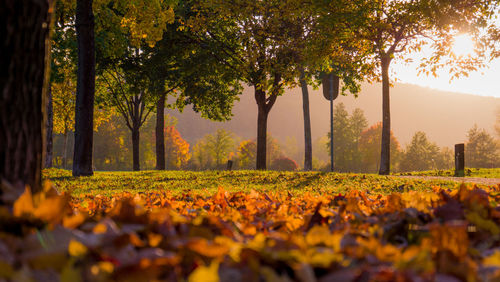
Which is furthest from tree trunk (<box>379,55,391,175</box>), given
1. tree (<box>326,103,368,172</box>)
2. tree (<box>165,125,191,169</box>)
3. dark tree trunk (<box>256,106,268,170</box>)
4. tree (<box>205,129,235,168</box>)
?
tree (<box>165,125,191,169</box>)

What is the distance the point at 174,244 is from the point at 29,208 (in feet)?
1.61

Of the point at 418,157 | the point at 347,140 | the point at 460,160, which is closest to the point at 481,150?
the point at 418,157

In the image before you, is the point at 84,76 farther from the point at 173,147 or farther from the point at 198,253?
the point at 173,147

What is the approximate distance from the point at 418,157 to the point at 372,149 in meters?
8.52

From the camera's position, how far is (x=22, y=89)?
1610mm

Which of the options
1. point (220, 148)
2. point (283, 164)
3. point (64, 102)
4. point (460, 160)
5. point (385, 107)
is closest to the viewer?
point (460, 160)

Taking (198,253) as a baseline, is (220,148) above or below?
above

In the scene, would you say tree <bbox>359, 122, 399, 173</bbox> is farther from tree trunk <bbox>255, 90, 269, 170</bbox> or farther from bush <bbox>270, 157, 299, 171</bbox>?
tree trunk <bbox>255, 90, 269, 170</bbox>

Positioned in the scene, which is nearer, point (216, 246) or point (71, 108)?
point (216, 246)

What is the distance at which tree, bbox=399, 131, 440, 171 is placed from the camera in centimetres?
6550

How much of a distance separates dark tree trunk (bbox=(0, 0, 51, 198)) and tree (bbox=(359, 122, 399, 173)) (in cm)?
7257

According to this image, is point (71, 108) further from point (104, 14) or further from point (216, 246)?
point (216, 246)

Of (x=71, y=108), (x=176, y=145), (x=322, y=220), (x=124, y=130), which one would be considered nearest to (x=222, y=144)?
(x=176, y=145)

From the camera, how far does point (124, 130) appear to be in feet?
251
